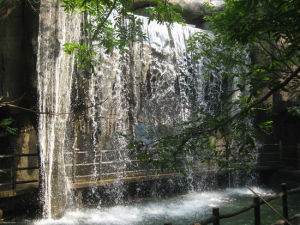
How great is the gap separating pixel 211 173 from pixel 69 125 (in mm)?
5410

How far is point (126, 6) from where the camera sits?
16.4 feet

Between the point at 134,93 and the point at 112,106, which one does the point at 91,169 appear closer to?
the point at 112,106

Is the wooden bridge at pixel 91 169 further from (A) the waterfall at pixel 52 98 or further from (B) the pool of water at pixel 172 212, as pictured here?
(B) the pool of water at pixel 172 212

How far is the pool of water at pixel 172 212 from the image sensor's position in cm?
742

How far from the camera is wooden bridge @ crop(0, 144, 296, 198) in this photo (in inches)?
296

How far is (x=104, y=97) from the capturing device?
33.8 ft

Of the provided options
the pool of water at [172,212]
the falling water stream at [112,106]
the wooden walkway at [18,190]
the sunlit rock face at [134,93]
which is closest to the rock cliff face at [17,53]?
the falling water stream at [112,106]

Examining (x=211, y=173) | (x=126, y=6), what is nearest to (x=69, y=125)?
(x=211, y=173)

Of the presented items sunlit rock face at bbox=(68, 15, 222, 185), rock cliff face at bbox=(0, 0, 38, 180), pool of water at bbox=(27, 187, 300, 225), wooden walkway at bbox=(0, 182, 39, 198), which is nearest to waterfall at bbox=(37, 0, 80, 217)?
rock cliff face at bbox=(0, 0, 38, 180)

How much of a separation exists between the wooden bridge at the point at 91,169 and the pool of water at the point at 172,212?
0.79 m

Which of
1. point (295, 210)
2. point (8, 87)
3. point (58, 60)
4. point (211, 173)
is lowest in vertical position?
point (295, 210)

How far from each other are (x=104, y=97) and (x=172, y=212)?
432 centimetres

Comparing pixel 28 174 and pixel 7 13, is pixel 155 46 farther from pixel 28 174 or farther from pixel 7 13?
pixel 28 174

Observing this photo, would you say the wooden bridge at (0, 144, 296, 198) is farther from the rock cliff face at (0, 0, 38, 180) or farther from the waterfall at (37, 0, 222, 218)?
the rock cliff face at (0, 0, 38, 180)
